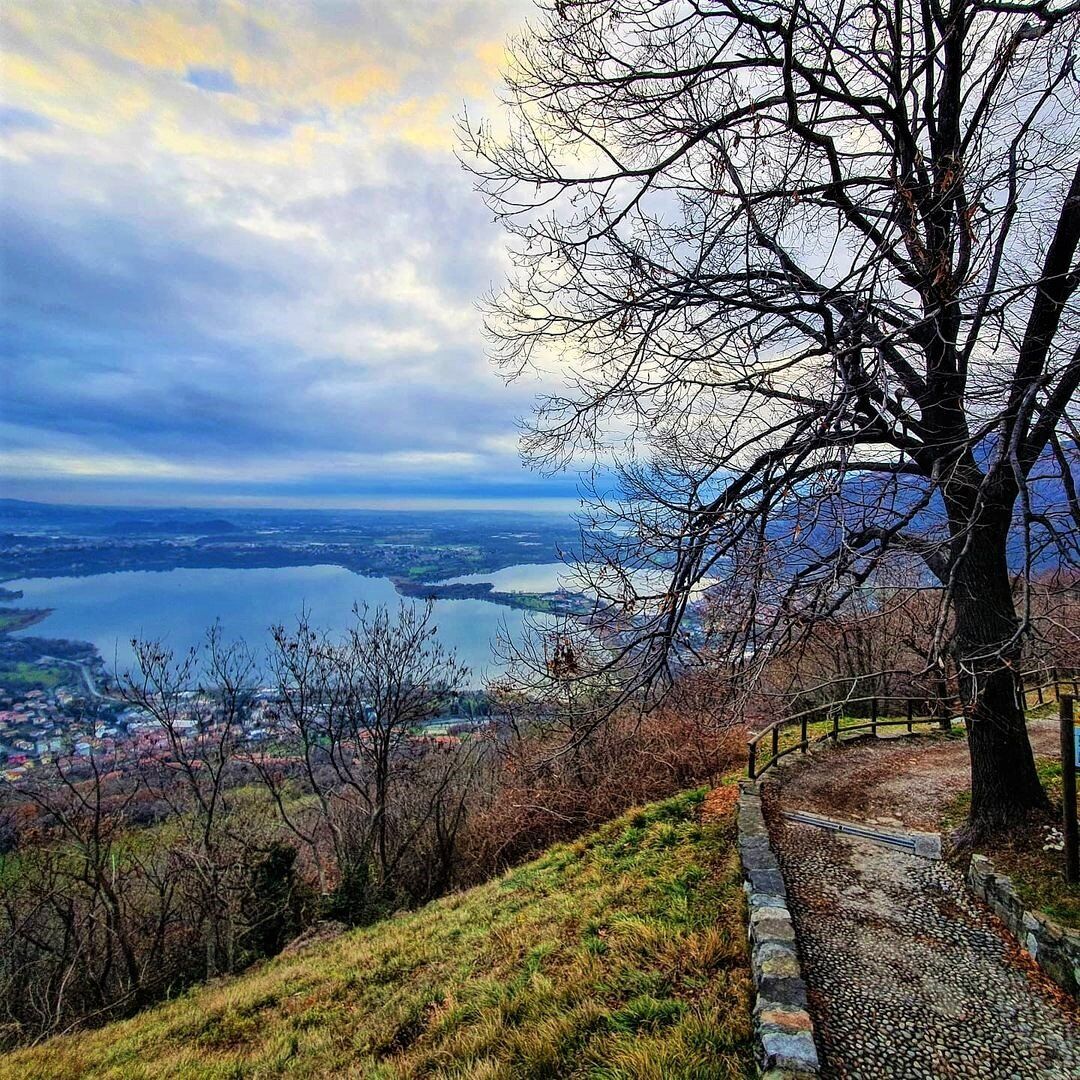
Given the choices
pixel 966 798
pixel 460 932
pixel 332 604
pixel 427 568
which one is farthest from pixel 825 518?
pixel 332 604

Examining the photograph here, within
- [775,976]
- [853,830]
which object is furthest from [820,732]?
[775,976]

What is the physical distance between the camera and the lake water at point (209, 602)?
38.8 metres

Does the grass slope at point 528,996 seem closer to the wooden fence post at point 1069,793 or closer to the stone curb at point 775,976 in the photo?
the stone curb at point 775,976

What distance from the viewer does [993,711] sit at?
5273 mm

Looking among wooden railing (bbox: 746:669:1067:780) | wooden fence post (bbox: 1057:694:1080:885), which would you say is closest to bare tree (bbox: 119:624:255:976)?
wooden railing (bbox: 746:669:1067:780)

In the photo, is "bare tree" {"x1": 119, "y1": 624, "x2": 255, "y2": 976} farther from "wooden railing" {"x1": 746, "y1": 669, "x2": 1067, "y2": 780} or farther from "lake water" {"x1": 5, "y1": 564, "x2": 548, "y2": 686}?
"lake water" {"x1": 5, "y1": 564, "x2": 548, "y2": 686}

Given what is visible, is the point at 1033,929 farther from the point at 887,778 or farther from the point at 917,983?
the point at 887,778

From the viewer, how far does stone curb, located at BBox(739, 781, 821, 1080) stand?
2.99 meters

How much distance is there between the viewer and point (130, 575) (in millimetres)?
75938

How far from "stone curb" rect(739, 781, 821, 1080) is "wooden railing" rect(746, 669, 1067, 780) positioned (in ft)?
4.78

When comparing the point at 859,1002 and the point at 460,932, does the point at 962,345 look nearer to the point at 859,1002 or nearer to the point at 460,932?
the point at 859,1002

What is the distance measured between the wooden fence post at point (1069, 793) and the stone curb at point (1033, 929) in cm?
48

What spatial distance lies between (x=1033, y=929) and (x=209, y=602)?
65453 millimetres

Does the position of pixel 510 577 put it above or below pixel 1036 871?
below
